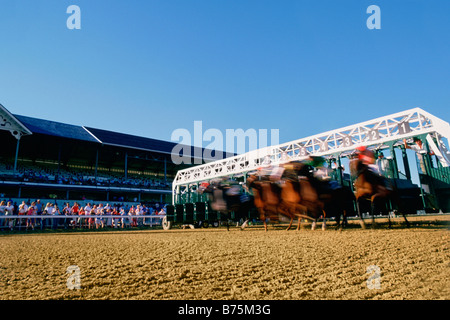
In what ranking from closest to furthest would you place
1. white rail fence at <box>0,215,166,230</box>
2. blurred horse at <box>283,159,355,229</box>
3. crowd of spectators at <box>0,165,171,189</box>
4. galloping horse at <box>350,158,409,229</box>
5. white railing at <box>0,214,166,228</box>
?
galloping horse at <box>350,158,409,229</box>, blurred horse at <box>283,159,355,229</box>, white railing at <box>0,214,166,228</box>, white rail fence at <box>0,215,166,230</box>, crowd of spectators at <box>0,165,171,189</box>

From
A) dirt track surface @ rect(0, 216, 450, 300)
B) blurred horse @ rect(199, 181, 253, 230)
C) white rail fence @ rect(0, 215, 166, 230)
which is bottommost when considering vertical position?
dirt track surface @ rect(0, 216, 450, 300)

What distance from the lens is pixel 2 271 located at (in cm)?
342

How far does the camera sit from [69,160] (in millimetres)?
36562

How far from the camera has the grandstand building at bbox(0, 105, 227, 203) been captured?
26719mm

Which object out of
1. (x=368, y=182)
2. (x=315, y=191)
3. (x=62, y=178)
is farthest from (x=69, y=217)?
(x=62, y=178)

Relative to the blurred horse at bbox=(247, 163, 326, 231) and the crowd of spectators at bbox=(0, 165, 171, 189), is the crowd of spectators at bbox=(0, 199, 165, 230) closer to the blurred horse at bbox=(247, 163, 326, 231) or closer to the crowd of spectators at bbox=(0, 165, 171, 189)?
the crowd of spectators at bbox=(0, 165, 171, 189)

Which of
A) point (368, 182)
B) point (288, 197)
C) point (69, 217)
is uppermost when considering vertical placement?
point (368, 182)

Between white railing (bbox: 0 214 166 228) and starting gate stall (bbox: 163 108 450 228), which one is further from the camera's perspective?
white railing (bbox: 0 214 166 228)

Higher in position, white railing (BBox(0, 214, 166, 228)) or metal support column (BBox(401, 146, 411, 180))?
metal support column (BBox(401, 146, 411, 180))

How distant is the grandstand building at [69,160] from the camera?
26.7 metres

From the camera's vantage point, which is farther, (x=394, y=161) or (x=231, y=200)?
(x=231, y=200)

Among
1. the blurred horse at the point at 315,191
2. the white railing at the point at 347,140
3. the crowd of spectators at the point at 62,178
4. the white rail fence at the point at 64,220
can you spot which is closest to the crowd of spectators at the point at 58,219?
the white rail fence at the point at 64,220

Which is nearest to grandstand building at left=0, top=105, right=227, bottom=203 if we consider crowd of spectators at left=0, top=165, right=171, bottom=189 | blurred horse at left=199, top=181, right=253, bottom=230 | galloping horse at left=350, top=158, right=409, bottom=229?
crowd of spectators at left=0, top=165, right=171, bottom=189

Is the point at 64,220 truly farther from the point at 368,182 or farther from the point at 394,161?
the point at 394,161
